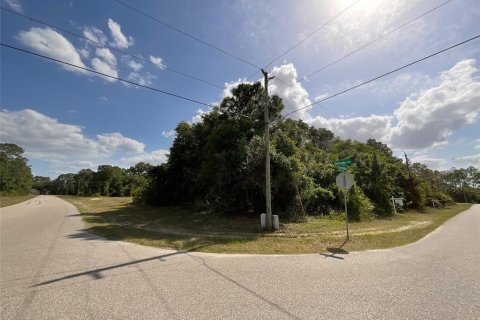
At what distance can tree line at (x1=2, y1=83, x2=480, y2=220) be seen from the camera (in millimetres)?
16609

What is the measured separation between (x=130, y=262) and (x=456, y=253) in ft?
29.8

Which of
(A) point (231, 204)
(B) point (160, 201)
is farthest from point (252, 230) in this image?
(B) point (160, 201)

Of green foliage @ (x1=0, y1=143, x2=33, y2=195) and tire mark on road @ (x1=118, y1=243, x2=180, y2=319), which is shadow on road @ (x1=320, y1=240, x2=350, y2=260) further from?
green foliage @ (x1=0, y1=143, x2=33, y2=195)

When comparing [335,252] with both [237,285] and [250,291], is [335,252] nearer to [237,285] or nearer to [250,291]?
[237,285]

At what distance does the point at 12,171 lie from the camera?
260ft

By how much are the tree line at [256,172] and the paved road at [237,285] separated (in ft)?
27.6

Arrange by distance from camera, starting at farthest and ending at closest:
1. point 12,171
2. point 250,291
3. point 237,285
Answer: point 12,171
point 237,285
point 250,291

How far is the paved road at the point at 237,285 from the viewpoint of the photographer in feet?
13.2

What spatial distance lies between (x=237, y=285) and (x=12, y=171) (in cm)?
9831

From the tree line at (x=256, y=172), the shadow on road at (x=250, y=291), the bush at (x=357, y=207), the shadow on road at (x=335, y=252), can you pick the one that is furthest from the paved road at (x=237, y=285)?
the bush at (x=357, y=207)

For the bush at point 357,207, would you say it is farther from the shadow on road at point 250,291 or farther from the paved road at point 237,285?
the shadow on road at point 250,291

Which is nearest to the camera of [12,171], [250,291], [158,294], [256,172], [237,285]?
[158,294]

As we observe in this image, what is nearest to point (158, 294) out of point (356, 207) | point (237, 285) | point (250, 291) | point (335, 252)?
point (237, 285)

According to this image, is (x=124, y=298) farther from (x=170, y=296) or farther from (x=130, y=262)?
(x=130, y=262)
